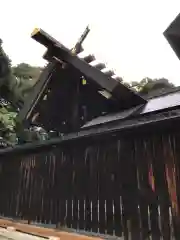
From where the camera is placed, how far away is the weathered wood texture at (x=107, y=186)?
4.54 metres

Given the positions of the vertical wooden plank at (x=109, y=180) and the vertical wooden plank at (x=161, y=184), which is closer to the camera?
the vertical wooden plank at (x=161, y=184)

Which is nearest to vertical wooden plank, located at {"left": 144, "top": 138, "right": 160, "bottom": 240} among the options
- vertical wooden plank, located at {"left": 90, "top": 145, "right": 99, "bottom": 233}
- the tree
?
vertical wooden plank, located at {"left": 90, "top": 145, "right": 99, "bottom": 233}

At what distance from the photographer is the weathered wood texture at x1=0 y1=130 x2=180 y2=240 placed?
454cm

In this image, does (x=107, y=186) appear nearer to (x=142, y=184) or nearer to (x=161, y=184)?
(x=142, y=184)

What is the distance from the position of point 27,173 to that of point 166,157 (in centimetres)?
484

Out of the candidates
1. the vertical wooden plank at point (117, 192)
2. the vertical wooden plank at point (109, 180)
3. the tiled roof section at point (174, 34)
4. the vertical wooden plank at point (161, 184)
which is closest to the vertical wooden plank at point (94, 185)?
the vertical wooden plank at point (109, 180)

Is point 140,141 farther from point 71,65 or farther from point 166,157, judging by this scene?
point 71,65

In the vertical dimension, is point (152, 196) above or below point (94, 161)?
below

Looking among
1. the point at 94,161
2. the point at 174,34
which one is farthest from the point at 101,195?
the point at 174,34

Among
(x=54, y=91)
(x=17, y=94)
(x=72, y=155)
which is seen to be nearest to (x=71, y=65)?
(x=54, y=91)

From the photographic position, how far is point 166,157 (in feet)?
15.4

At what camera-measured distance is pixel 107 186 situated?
17.9 feet

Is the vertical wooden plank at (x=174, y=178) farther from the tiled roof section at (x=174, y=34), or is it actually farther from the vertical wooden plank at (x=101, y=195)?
the tiled roof section at (x=174, y=34)

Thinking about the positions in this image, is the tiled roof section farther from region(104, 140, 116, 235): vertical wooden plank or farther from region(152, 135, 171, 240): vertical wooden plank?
region(104, 140, 116, 235): vertical wooden plank
